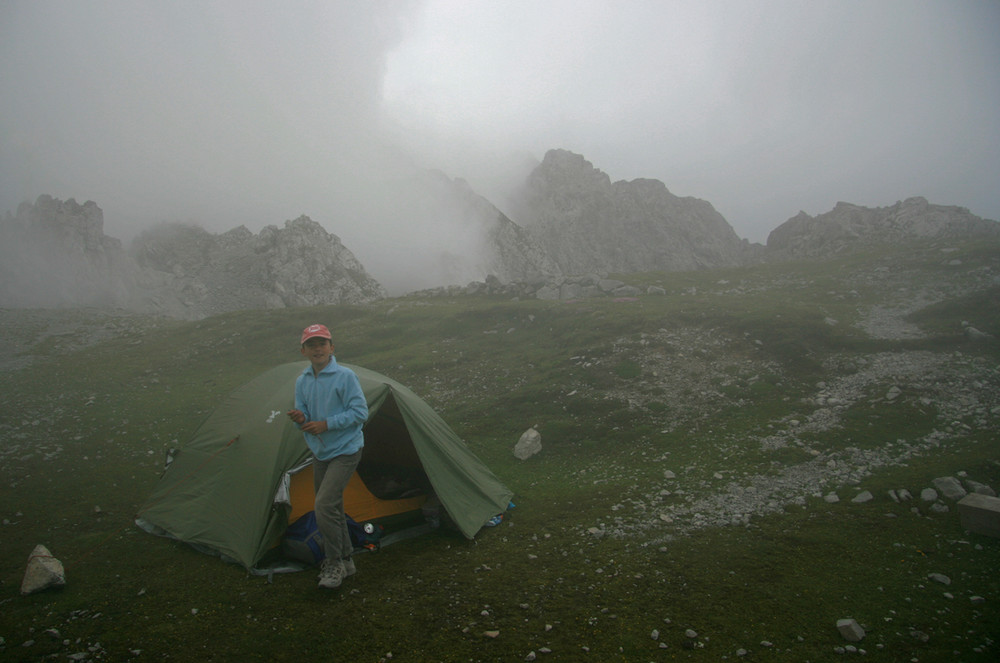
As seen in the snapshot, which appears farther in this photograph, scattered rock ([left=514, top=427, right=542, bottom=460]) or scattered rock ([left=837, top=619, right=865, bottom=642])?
scattered rock ([left=514, top=427, right=542, bottom=460])

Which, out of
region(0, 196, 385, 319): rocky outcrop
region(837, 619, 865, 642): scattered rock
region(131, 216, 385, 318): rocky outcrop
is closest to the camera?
region(837, 619, 865, 642): scattered rock

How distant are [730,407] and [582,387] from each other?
181 inches

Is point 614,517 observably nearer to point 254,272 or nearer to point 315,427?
point 315,427

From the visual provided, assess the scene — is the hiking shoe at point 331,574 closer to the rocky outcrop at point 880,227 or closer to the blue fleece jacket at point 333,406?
the blue fleece jacket at point 333,406

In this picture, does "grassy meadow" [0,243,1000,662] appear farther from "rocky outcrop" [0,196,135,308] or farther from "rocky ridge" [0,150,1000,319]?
"rocky outcrop" [0,196,135,308]

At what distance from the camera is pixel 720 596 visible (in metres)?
6.23

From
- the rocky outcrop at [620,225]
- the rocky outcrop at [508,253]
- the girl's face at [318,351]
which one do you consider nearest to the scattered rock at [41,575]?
the girl's face at [318,351]

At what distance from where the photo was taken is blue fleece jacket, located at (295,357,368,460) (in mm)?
6992

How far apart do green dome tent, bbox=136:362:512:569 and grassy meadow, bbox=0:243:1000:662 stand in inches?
19.6

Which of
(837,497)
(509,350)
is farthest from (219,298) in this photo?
(837,497)

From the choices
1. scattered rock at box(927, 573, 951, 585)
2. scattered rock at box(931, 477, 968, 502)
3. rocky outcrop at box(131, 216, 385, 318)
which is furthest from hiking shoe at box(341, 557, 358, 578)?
rocky outcrop at box(131, 216, 385, 318)

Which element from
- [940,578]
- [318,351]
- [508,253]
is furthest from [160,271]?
[940,578]

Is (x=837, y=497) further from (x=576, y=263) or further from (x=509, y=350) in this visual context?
(x=576, y=263)

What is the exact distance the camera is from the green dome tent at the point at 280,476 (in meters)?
7.89
